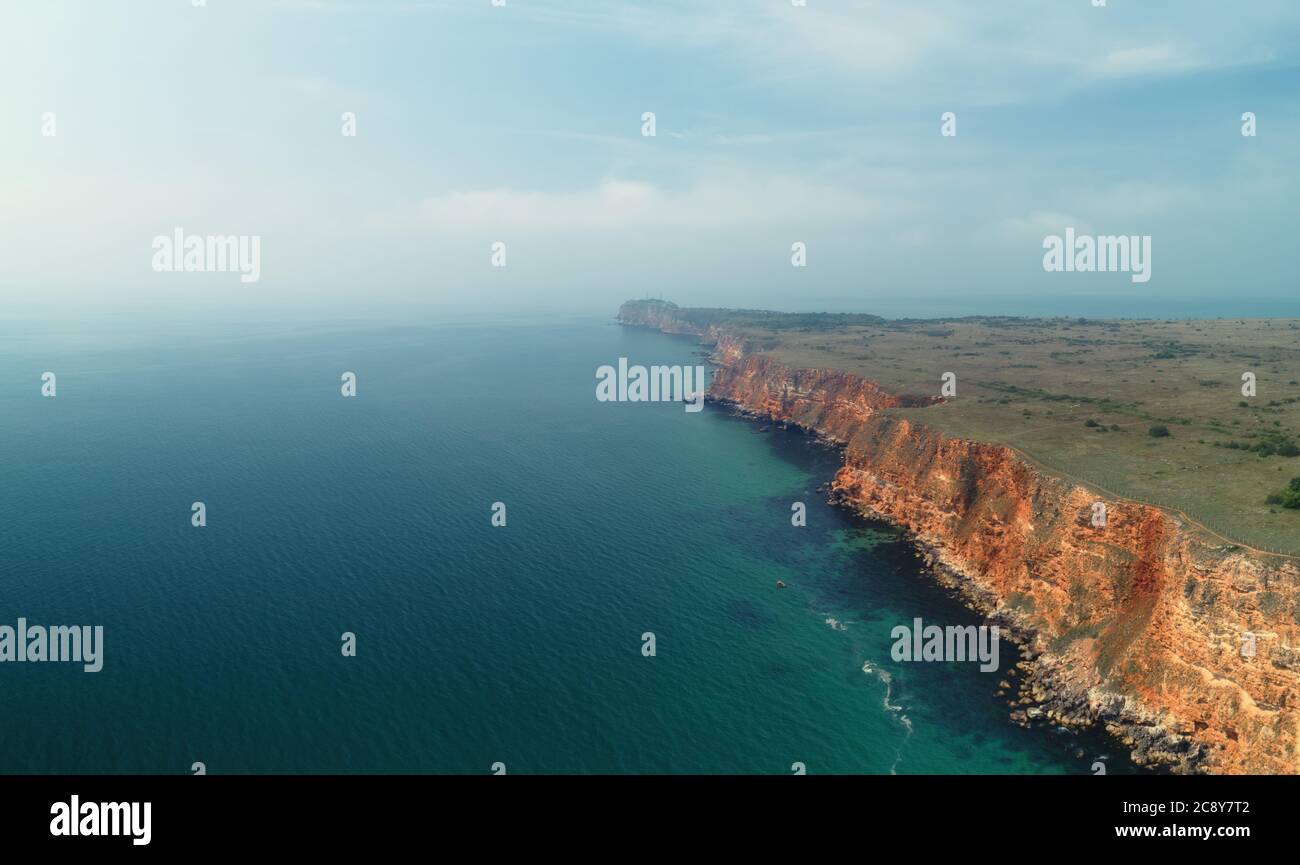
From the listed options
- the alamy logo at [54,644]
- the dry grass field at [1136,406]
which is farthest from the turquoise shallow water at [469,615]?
the dry grass field at [1136,406]

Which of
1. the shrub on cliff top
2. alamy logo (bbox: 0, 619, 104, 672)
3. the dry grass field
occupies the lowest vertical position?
alamy logo (bbox: 0, 619, 104, 672)

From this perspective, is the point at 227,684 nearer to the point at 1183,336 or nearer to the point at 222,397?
the point at 222,397

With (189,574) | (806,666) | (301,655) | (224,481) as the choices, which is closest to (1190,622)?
(806,666)

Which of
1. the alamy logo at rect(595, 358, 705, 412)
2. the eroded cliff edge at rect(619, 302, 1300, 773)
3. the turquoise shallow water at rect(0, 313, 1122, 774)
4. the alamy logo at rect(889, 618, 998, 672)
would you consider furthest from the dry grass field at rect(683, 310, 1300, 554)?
the alamy logo at rect(595, 358, 705, 412)

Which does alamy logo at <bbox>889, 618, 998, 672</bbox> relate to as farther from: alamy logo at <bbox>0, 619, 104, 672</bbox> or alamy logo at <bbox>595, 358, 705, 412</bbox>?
alamy logo at <bbox>595, 358, 705, 412</bbox>

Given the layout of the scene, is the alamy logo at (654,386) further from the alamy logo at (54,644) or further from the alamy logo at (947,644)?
the alamy logo at (54,644)

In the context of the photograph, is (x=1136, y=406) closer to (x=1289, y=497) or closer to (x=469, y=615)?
(x=1289, y=497)

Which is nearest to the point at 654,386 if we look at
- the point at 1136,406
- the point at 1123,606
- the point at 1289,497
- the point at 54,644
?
the point at 1136,406
